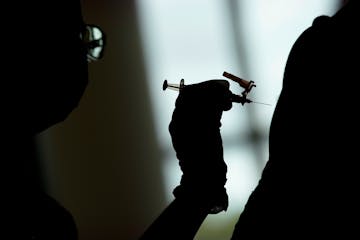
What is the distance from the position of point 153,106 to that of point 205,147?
1.48m

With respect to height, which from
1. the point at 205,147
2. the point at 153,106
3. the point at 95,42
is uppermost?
the point at 95,42

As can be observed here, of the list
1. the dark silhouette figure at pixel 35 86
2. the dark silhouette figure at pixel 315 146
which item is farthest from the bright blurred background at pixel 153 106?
the dark silhouette figure at pixel 315 146

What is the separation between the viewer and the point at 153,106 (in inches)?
83.3

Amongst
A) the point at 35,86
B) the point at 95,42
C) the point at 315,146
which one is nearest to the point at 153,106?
the point at 95,42

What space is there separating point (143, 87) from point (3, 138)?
1468 mm

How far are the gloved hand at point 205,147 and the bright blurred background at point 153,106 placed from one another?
1.24 meters

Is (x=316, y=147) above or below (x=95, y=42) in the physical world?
below

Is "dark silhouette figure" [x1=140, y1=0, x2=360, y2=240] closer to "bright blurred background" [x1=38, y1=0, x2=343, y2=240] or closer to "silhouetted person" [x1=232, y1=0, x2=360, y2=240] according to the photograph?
"silhouetted person" [x1=232, y1=0, x2=360, y2=240]

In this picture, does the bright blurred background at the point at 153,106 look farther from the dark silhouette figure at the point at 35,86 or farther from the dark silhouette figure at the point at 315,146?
the dark silhouette figure at the point at 315,146

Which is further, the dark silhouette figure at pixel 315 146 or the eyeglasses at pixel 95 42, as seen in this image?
the eyeglasses at pixel 95 42

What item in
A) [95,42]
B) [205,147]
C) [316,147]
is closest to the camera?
[316,147]

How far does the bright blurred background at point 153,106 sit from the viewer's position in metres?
1.94

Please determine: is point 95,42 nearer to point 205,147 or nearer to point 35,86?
point 35,86

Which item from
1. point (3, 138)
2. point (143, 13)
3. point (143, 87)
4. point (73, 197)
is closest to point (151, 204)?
point (73, 197)
